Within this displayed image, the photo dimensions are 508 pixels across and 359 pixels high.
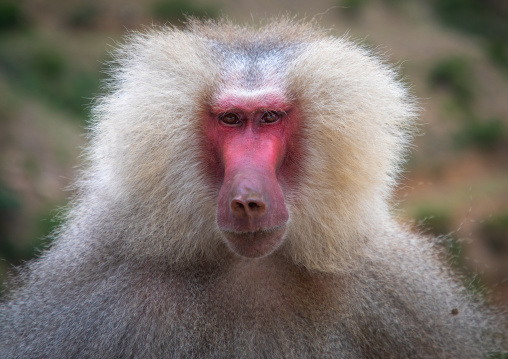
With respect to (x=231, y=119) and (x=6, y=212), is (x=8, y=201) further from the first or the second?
→ (x=231, y=119)

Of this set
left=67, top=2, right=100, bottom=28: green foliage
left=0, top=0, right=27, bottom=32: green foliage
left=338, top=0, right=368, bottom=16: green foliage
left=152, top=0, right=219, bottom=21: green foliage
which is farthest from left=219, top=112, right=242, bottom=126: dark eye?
left=338, top=0, right=368, bottom=16: green foliage

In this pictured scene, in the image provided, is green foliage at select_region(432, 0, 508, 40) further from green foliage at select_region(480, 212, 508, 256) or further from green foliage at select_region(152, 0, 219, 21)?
green foliage at select_region(480, 212, 508, 256)

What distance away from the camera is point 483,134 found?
1431cm

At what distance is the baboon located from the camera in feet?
10.5

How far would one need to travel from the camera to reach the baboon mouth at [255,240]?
3.04 meters

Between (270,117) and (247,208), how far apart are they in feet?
1.93

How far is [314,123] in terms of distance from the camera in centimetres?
330

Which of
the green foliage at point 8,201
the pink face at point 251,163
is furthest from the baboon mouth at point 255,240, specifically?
the green foliage at point 8,201

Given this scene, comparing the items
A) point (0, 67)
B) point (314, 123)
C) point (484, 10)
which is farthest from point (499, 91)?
point (314, 123)

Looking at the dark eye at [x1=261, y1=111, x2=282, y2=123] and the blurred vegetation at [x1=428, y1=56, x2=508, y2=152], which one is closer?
the dark eye at [x1=261, y1=111, x2=282, y2=123]

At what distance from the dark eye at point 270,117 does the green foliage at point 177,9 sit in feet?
36.0

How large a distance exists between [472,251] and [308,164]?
304 inches

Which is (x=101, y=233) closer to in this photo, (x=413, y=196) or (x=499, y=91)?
(x=413, y=196)

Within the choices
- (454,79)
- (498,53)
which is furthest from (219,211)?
(498,53)
